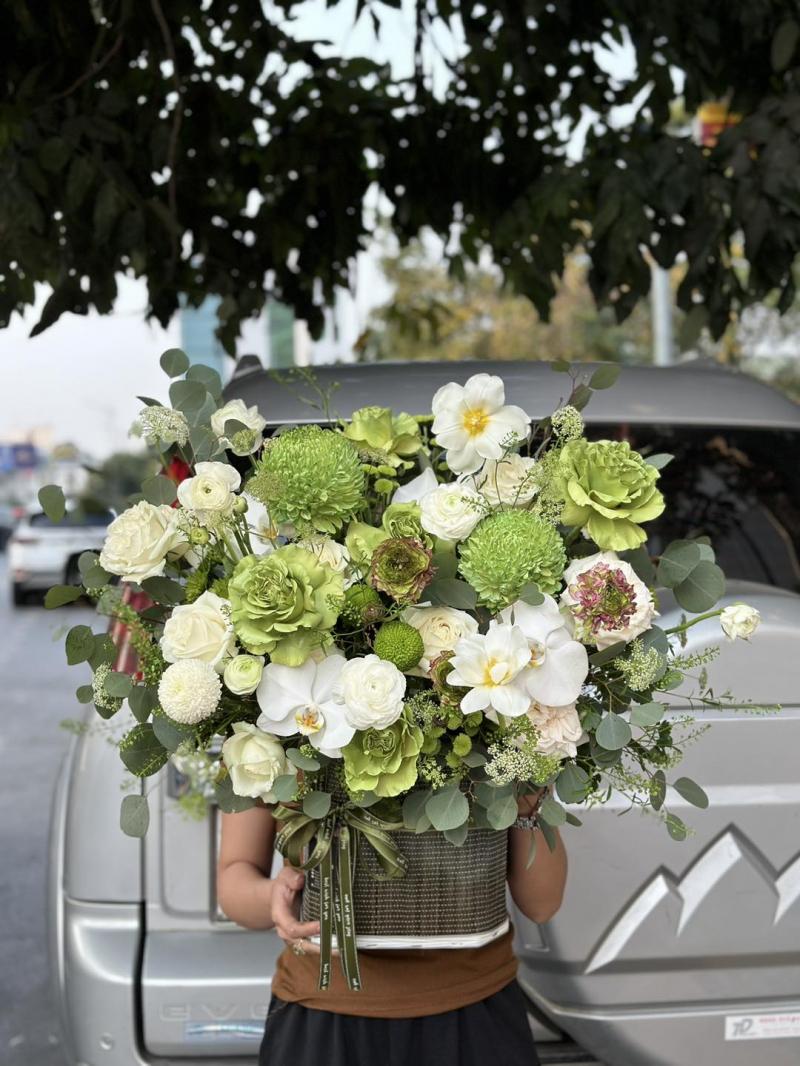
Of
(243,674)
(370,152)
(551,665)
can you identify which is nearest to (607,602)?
(551,665)

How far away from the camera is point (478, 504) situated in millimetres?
1801

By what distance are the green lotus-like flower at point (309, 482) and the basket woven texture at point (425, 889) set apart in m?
0.48

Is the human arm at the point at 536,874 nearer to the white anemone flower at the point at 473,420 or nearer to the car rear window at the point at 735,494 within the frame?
the white anemone flower at the point at 473,420

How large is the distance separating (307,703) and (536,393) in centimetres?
125

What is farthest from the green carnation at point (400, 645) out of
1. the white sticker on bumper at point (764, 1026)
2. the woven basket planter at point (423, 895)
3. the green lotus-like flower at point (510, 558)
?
the white sticker on bumper at point (764, 1026)

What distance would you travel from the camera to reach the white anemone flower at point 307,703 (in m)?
1.74

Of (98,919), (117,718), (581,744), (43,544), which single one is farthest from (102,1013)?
(43,544)

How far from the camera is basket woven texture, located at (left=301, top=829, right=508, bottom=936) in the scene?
6.33ft

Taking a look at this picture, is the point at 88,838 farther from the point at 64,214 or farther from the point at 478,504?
the point at 64,214

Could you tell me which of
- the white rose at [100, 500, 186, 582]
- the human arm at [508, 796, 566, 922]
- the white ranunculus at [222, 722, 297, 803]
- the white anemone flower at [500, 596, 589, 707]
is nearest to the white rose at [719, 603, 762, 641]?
the white anemone flower at [500, 596, 589, 707]

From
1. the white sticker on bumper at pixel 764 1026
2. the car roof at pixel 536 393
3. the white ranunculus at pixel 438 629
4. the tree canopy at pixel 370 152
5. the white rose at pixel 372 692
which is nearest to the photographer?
the white rose at pixel 372 692

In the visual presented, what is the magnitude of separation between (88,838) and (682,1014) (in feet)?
4.24

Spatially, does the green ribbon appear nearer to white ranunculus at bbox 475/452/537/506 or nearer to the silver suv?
white ranunculus at bbox 475/452/537/506

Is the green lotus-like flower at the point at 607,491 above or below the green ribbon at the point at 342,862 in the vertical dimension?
above
